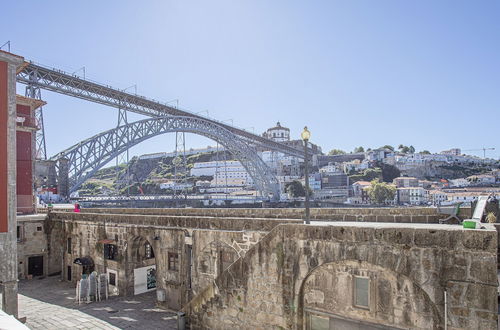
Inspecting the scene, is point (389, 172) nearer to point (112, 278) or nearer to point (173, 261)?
point (112, 278)

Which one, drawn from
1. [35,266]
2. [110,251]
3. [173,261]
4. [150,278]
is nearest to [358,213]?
[173,261]

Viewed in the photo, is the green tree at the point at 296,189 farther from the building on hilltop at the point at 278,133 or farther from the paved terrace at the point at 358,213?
the paved terrace at the point at 358,213

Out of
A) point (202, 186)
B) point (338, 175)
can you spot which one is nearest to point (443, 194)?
point (338, 175)

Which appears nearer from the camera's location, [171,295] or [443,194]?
[171,295]

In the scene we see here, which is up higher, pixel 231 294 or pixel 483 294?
pixel 483 294

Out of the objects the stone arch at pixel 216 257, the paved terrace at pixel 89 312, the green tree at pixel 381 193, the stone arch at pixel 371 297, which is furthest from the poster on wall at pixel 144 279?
the green tree at pixel 381 193

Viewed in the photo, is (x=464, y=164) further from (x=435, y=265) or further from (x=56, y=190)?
(x=435, y=265)

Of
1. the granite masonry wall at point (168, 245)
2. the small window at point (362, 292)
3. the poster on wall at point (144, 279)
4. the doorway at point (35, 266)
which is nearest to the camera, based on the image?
the small window at point (362, 292)

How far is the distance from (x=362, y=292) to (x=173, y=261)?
26.7 ft

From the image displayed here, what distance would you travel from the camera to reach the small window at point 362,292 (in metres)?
7.65

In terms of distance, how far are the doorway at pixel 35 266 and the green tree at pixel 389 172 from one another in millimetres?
106735

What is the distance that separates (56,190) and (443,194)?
280ft

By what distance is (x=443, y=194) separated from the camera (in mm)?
87750

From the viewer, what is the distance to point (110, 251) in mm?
16562
